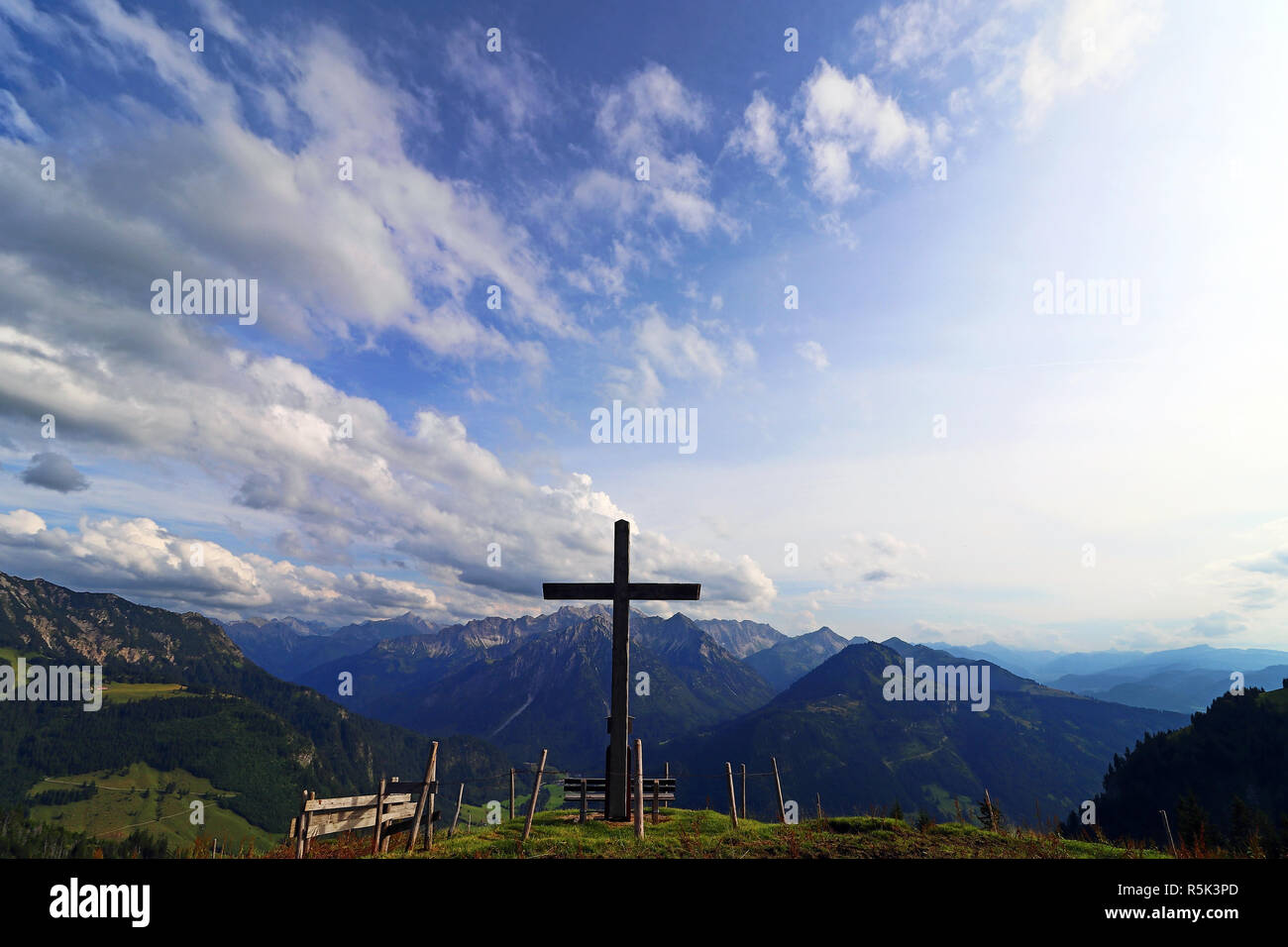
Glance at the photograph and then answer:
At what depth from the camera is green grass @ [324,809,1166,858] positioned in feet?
40.5

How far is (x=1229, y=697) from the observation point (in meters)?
155

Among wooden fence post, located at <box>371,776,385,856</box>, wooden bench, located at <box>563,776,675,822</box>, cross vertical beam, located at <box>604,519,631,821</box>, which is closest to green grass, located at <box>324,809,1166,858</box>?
wooden fence post, located at <box>371,776,385,856</box>

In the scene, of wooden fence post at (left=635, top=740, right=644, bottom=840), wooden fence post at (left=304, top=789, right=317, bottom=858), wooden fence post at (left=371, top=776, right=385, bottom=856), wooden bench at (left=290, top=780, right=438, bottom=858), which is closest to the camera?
wooden fence post at (left=304, top=789, right=317, bottom=858)

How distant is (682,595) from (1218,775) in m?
188

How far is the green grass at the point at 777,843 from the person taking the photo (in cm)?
1234

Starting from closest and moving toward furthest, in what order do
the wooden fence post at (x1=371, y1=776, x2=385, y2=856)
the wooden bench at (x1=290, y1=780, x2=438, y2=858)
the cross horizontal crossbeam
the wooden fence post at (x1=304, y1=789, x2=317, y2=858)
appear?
the wooden fence post at (x1=304, y1=789, x2=317, y2=858) < the wooden bench at (x1=290, y1=780, x2=438, y2=858) < the wooden fence post at (x1=371, y1=776, x2=385, y2=856) < the cross horizontal crossbeam

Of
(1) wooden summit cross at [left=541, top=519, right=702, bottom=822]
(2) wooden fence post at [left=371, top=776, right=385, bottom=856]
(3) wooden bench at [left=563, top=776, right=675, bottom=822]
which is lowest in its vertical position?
(3) wooden bench at [left=563, top=776, right=675, bottom=822]

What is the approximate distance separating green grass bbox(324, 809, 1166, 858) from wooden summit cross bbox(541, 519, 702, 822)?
4.25ft

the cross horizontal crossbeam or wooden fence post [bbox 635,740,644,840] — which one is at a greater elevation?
the cross horizontal crossbeam

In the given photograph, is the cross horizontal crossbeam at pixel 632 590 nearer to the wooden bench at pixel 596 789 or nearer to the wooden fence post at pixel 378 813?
the wooden bench at pixel 596 789

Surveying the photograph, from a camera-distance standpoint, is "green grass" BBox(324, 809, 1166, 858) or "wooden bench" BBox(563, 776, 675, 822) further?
"wooden bench" BBox(563, 776, 675, 822)

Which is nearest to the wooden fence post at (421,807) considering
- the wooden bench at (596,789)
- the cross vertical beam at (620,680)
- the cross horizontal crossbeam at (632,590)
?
the wooden bench at (596,789)

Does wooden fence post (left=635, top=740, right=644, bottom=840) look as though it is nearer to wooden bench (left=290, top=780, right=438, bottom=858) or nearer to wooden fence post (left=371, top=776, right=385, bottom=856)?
wooden bench (left=290, top=780, right=438, bottom=858)
